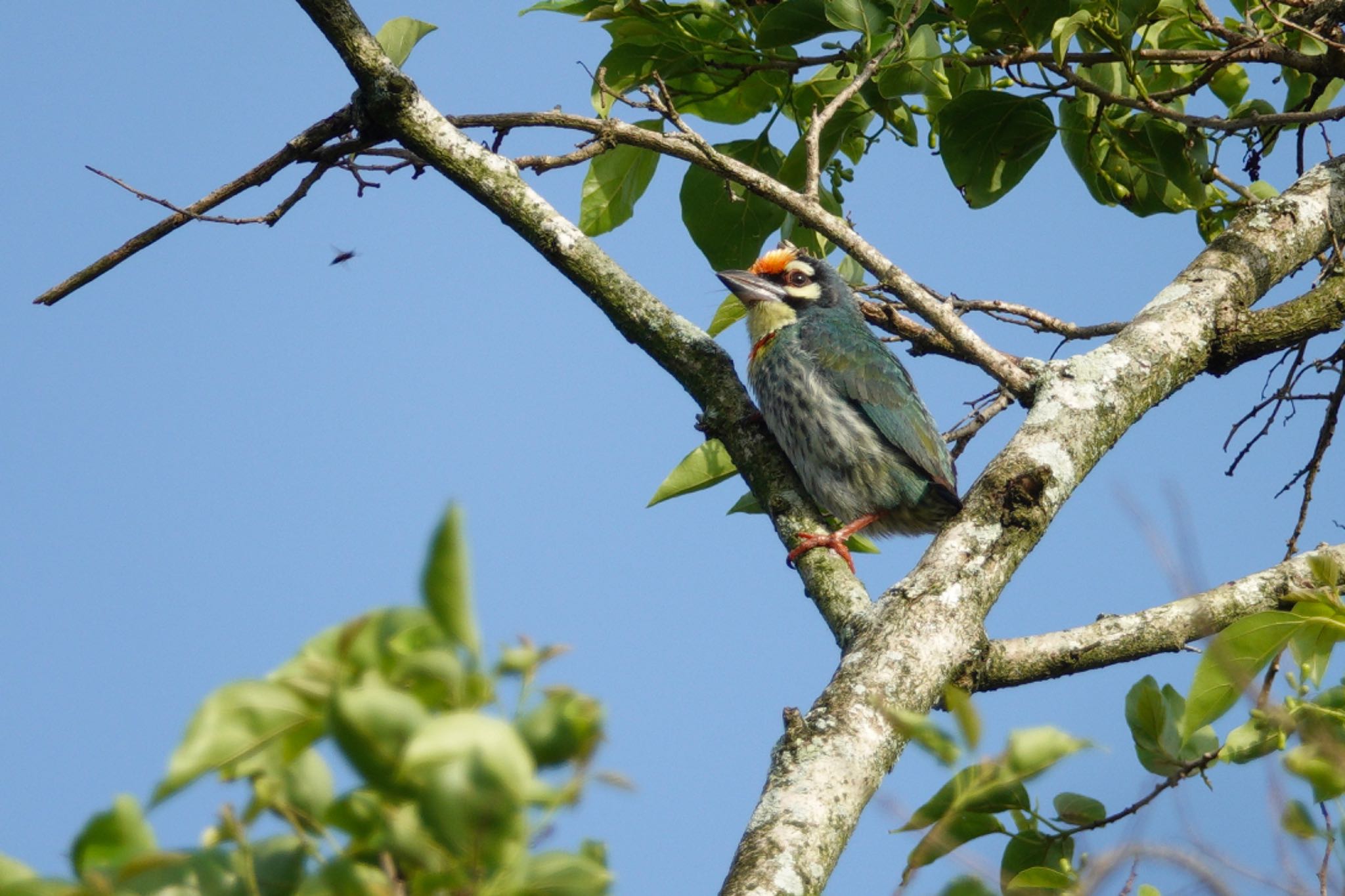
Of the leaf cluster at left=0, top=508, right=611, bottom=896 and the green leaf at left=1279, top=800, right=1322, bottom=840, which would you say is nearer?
the leaf cluster at left=0, top=508, right=611, bottom=896

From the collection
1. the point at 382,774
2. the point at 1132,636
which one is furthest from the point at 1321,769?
the point at 1132,636

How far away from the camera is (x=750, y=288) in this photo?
4848 mm

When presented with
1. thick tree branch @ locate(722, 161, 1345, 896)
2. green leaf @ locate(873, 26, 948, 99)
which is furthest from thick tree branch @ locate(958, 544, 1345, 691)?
green leaf @ locate(873, 26, 948, 99)

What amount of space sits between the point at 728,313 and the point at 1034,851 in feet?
8.14

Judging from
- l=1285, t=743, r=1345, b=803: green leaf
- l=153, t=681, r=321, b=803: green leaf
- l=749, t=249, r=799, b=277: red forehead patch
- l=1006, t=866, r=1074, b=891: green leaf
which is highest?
l=749, t=249, r=799, b=277: red forehead patch

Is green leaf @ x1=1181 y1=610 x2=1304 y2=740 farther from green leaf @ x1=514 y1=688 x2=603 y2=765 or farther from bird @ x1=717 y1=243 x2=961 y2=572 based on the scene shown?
bird @ x1=717 y1=243 x2=961 y2=572

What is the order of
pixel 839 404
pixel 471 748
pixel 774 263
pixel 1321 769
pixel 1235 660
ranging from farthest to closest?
pixel 774 263
pixel 839 404
pixel 1235 660
pixel 1321 769
pixel 471 748

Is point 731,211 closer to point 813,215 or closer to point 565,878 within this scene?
point 813,215

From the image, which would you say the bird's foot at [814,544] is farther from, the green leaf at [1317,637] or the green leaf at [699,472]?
the green leaf at [1317,637]

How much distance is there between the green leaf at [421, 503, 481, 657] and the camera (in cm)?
73

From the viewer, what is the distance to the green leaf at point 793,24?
3.46 meters

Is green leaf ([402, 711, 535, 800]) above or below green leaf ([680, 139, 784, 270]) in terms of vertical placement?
below

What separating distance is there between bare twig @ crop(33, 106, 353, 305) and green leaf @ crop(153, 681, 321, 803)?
2511mm

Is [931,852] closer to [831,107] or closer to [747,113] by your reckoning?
[831,107]
